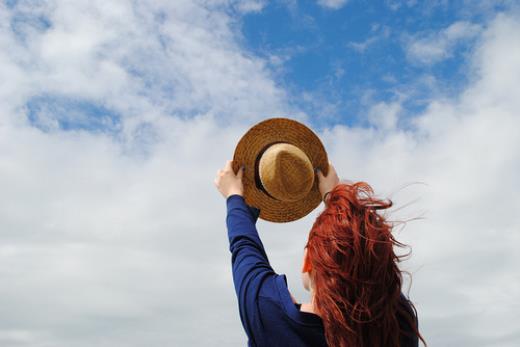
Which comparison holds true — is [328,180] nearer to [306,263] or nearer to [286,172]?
[286,172]

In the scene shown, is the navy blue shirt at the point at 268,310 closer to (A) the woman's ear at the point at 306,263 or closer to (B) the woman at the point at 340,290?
(B) the woman at the point at 340,290

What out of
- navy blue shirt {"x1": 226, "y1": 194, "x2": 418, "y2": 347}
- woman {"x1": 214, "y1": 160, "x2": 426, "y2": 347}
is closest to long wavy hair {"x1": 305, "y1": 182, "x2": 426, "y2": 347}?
woman {"x1": 214, "y1": 160, "x2": 426, "y2": 347}

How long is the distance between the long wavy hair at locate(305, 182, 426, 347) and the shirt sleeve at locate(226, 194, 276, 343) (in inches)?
13.0

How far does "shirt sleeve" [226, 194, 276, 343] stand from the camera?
2.91 meters

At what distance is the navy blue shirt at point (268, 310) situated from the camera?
2805 mm

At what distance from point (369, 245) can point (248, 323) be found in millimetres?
792

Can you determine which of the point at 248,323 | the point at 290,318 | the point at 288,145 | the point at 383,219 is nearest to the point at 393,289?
the point at 383,219

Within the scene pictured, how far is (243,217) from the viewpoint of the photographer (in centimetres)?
340

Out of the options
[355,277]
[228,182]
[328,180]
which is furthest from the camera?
[328,180]

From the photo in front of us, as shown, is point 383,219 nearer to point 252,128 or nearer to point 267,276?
point 267,276

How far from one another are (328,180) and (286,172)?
44 centimetres

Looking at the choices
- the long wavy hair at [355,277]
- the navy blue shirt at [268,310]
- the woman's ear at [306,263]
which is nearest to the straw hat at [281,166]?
the navy blue shirt at [268,310]

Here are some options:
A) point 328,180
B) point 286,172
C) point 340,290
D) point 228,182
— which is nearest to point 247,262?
point 340,290

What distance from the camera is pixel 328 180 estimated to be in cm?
456
